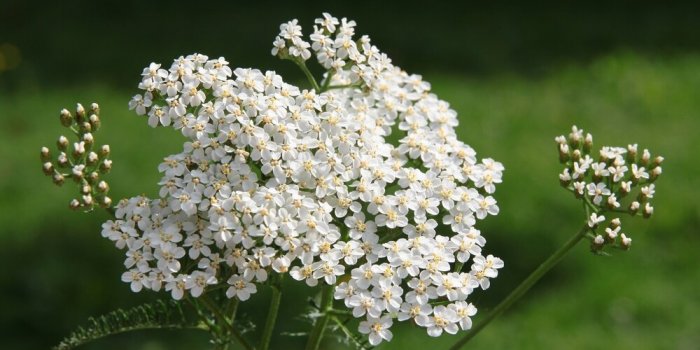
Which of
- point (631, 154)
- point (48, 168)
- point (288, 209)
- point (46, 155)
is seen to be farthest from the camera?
point (631, 154)

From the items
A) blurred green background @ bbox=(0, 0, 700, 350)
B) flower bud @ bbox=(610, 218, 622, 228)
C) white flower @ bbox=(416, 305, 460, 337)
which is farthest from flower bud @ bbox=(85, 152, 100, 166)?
blurred green background @ bbox=(0, 0, 700, 350)

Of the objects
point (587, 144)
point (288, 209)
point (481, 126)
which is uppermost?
point (481, 126)

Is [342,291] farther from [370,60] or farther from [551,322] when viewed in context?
[551,322]

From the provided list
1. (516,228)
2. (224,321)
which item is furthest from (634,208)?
(516,228)

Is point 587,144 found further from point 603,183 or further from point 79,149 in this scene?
point 79,149

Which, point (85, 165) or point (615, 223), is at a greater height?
point (85, 165)

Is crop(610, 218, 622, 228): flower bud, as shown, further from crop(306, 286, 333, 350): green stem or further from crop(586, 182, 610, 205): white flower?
crop(306, 286, 333, 350): green stem
